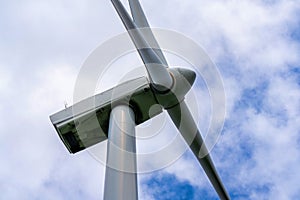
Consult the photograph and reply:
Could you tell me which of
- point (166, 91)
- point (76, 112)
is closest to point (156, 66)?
point (166, 91)

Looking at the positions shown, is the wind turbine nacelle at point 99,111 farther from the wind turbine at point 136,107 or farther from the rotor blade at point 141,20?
the rotor blade at point 141,20

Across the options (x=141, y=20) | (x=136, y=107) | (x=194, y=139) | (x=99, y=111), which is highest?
(x=141, y=20)

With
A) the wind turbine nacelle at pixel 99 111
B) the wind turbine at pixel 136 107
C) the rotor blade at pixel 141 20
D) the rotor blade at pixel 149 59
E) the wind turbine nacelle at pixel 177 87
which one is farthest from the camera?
the rotor blade at pixel 141 20

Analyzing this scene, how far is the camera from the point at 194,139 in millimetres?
12148

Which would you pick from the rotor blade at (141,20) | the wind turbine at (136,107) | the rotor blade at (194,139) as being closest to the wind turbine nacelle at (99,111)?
the wind turbine at (136,107)

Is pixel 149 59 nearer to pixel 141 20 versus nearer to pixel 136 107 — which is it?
pixel 136 107

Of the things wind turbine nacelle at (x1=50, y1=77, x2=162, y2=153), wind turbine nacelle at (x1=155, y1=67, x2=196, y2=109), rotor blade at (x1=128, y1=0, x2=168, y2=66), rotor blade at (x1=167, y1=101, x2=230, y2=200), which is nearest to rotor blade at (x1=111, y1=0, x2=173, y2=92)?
wind turbine nacelle at (x1=155, y1=67, x2=196, y2=109)

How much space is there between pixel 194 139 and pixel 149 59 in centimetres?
286

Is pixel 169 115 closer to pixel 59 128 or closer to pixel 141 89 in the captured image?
pixel 141 89

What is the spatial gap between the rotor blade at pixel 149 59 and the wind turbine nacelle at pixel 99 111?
1.89 feet

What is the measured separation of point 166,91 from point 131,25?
191 cm

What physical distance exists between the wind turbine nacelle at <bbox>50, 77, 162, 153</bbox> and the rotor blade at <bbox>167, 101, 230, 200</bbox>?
0.54 meters

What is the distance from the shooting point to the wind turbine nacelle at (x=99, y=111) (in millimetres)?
11367

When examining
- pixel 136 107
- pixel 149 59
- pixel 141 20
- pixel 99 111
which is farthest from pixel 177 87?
pixel 141 20
